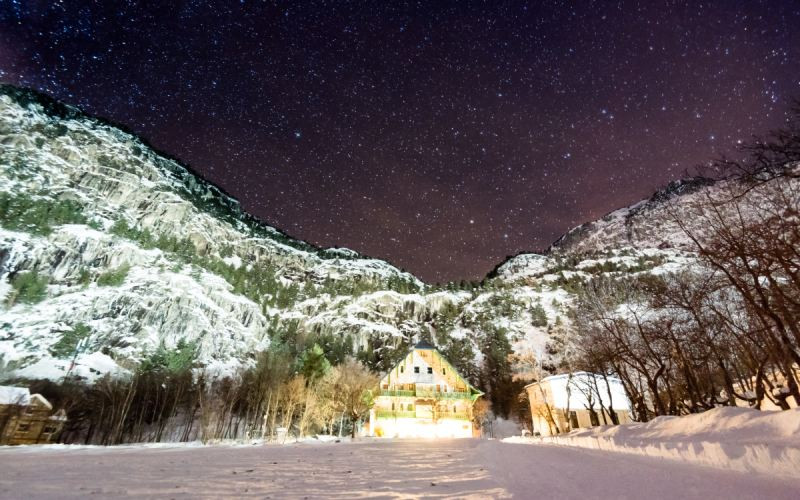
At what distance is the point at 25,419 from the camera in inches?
1443

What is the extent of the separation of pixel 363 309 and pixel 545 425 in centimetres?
8242

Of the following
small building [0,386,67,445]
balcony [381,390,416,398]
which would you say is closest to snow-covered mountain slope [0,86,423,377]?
small building [0,386,67,445]

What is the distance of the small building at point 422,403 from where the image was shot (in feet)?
152

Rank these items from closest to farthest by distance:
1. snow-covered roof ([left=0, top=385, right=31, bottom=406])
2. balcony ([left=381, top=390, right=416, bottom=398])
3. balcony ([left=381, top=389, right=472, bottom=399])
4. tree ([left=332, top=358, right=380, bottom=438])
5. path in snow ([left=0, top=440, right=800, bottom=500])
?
path in snow ([left=0, top=440, right=800, bottom=500]) → snow-covered roof ([left=0, top=385, right=31, bottom=406]) → tree ([left=332, top=358, right=380, bottom=438]) → balcony ([left=381, top=390, right=416, bottom=398]) → balcony ([left=381, top=389, right=472, bottom=399])

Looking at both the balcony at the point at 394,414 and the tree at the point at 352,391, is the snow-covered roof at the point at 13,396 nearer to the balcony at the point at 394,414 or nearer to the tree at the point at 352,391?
the tree at the point at 352,391

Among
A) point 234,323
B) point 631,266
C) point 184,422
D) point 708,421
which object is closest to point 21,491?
point 708,421

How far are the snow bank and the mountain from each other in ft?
145

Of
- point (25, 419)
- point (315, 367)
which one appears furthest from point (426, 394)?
point (25, 419)

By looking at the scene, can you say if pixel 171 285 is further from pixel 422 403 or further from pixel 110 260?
pixel 422 403

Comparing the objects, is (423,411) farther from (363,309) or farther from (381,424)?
(363,309)

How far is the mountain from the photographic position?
73812mm

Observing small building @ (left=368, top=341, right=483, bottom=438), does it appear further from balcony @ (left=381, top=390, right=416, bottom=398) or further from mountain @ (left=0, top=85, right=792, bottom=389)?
mountain @ (left=0, top=85, right=792, bottom=389)

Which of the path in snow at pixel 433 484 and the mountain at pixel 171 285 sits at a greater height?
the mountain at pixel 171 285

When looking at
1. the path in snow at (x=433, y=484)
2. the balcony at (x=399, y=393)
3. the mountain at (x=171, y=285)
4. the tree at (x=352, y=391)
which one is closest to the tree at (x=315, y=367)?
the tree at (x=352, y=391)
